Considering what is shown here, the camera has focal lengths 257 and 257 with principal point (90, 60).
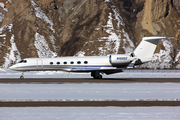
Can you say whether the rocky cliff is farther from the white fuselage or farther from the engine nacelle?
the engine nacelle

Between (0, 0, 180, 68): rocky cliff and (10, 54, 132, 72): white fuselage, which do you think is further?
(0, 0, 180, 68): rocky cliff

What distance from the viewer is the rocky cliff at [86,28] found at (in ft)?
289

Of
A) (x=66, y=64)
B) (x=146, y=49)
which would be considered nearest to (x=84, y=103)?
(x=66, y=64)

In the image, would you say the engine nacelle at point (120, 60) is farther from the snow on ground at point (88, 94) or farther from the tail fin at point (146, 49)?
the snow on ground at point (88, 94)

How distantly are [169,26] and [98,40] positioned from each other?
27152 mm

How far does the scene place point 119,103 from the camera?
1199 cm

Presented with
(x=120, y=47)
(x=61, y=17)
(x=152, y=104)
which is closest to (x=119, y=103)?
(x=152, y=104)

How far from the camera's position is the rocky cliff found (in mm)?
88188
